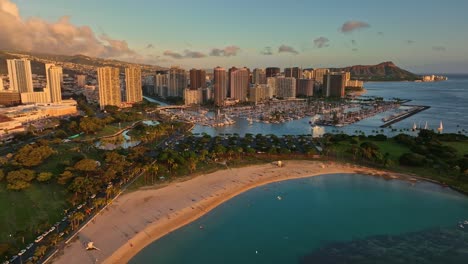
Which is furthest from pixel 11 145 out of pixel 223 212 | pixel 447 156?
pixel 447 156

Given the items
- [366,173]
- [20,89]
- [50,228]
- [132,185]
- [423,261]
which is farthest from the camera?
[20,89]

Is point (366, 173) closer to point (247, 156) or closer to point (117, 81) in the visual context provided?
point (247, 156)

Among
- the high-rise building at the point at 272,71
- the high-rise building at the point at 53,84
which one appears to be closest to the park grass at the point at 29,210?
the high-rise building at the point at 53,84

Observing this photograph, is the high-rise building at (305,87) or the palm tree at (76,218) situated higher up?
the high-rise building at (305,87)

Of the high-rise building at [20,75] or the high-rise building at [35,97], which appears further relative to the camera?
the high-rise building at [20,75]

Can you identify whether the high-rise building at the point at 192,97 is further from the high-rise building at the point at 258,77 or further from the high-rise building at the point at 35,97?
the high-rise building at the point at 258,77

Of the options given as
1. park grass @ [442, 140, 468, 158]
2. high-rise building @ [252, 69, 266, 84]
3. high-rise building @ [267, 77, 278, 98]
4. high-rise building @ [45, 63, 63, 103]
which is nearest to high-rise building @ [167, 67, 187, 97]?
high-rise building @ [267, 77, 278, 98]

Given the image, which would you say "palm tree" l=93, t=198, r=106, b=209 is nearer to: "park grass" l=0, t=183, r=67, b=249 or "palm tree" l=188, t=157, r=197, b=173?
"park grass" l=0, t=183, r=67, b=249
